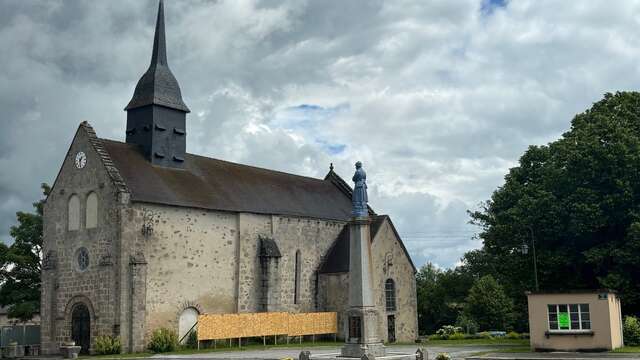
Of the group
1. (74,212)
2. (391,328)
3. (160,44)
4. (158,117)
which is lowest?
(391,328)

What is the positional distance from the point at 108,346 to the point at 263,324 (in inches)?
348

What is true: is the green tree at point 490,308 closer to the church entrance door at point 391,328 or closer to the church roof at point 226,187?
the church entrance door at point 391,328

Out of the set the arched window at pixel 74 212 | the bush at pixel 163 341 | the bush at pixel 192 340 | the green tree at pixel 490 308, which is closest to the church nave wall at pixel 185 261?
the bush at pixel 163 341

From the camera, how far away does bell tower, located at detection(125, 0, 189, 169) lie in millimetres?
42031

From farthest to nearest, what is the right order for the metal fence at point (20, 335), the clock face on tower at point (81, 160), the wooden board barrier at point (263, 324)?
the metal fence at point (20, 335), the clock face on tower at point (81, 160), the wooden board barrier at point (263, 324)

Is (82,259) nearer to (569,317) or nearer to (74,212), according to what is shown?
(74,212)

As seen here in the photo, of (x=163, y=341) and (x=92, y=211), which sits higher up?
(x=92, y=211)

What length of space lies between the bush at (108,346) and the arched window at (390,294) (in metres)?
17.9

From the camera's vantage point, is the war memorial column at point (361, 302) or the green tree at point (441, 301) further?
the green tree at point (441, 301)

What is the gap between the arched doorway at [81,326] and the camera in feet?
124

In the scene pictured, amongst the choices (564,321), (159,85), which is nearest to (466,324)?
(564,321)

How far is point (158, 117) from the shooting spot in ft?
139

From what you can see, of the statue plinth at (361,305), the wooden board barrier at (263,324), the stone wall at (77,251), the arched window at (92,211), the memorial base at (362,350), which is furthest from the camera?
the arched window at (92,211)

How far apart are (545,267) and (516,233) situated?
7.49 ft
